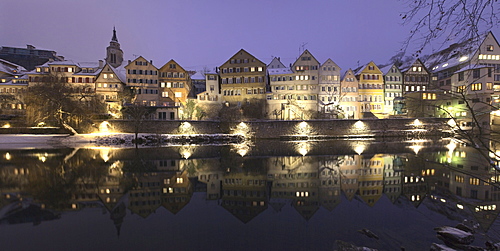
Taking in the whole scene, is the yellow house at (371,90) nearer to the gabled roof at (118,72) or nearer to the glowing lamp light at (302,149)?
the glowing lamp light at (302,149)

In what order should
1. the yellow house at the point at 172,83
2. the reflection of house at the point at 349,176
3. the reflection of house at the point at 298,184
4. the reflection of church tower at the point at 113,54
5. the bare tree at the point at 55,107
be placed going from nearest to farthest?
the reflection of house at the point at 298,184, the reflection of house at the point at 349,176, the bare tree at the point at 55,107, the yellow house at the point at 172,83, the reflection of church tower at the point at 113,54

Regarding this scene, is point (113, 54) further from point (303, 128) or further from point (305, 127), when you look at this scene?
point (305, 127)

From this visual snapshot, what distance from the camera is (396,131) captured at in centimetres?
4166

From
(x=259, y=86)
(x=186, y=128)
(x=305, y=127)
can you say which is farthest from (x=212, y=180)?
(x=259, y=86)

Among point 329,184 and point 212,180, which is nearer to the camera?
point 329,184

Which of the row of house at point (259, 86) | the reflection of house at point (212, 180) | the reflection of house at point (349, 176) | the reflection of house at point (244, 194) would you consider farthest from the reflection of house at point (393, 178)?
the row of house at point (259, 86)

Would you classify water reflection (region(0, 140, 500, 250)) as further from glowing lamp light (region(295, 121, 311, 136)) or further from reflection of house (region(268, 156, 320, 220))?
glowing lamp light (region(295, 121, 311, 136))

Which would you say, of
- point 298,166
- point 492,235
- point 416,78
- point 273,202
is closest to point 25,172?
point 273,202

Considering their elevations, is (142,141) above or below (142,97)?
below

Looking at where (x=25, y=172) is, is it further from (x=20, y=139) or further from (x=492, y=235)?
(x=20, y=139)

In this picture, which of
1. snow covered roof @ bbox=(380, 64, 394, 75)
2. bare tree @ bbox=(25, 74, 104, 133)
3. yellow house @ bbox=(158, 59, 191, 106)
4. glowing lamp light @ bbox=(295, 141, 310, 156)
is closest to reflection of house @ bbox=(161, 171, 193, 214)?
glowing lamp light @ bbox=(295, 141, 310, 156)

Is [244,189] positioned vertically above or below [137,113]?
below

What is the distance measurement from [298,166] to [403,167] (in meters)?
6.67

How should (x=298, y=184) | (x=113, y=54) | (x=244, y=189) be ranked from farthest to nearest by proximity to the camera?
(x=113, y=54)
(x=298, y=184)
(x=244, y=189)
